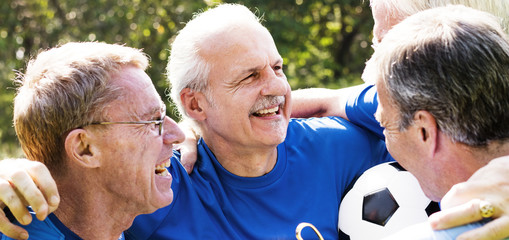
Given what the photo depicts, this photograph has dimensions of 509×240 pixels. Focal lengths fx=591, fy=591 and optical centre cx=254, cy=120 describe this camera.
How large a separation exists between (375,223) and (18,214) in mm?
1695

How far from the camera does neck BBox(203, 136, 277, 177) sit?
10.9 feet

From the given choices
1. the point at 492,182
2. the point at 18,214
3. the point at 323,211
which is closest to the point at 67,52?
the point at 18,214

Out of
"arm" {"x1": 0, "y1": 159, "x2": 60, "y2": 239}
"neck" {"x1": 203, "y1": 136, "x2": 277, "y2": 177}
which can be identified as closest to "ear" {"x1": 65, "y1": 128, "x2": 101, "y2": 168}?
"arm" {"x1": 0, "y1": 159, "x2": 60, "y2": 239}

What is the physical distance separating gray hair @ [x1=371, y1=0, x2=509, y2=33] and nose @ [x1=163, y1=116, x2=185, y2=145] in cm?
138

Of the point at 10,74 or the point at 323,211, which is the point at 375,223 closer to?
the point at 323,211

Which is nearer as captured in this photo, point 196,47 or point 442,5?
point 442,5

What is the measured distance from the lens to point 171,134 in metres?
2.87

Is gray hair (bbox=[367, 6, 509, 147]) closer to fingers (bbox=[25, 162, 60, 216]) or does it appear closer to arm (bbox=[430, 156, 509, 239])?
arm (bbox=[430, 156, 509, 239])

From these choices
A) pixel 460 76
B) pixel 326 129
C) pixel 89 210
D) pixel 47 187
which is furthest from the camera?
pixel 326 129

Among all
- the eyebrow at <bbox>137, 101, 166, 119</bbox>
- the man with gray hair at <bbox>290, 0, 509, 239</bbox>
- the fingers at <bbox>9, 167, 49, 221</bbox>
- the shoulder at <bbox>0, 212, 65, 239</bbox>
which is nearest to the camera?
the man with gray hair at <bbox>290, 0, 509, 239</bbox>

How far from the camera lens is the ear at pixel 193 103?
341cm

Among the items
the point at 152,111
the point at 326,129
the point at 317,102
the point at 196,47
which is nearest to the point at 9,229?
the point at 152,111

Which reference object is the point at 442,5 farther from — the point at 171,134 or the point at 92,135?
the point at 92,135

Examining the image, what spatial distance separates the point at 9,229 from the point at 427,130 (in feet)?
5.29
